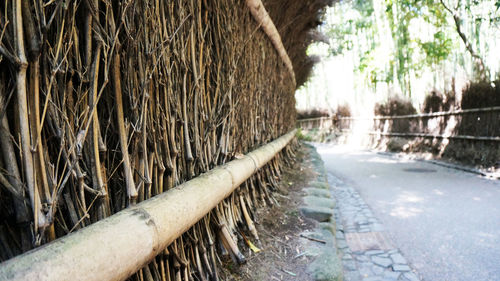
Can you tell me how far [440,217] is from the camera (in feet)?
12.5

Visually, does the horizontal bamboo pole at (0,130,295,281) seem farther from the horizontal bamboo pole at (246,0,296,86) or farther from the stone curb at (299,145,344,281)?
the horizontal bamboo pole at (246,0,296,86)

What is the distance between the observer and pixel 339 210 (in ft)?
14.6

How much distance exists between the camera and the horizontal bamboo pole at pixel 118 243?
697 millimetres

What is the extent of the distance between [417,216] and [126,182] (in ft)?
12.1

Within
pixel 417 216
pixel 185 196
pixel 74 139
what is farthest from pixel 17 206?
pixel 417 216

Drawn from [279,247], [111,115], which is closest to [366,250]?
[279,247]

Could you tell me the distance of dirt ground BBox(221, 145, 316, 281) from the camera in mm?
1812

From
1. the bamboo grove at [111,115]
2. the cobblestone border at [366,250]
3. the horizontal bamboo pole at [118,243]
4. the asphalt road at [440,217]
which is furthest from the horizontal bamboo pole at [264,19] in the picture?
the asphalt road at [440,217]

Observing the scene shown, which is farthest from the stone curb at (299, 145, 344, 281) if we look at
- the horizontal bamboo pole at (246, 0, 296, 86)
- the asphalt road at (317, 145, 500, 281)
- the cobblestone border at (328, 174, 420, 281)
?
the horizontal bamboo pole at (246, 0, 296, 86)

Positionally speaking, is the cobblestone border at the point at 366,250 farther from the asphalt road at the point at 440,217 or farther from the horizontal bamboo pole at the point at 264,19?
the horizontal bamboo pole at the point at 264,19

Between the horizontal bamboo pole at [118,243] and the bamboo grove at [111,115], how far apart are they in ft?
0.35

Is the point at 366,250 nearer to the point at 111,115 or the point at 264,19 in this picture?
the point at 264,19

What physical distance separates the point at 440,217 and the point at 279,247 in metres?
2.47

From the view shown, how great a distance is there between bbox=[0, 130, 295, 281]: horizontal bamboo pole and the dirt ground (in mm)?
534
